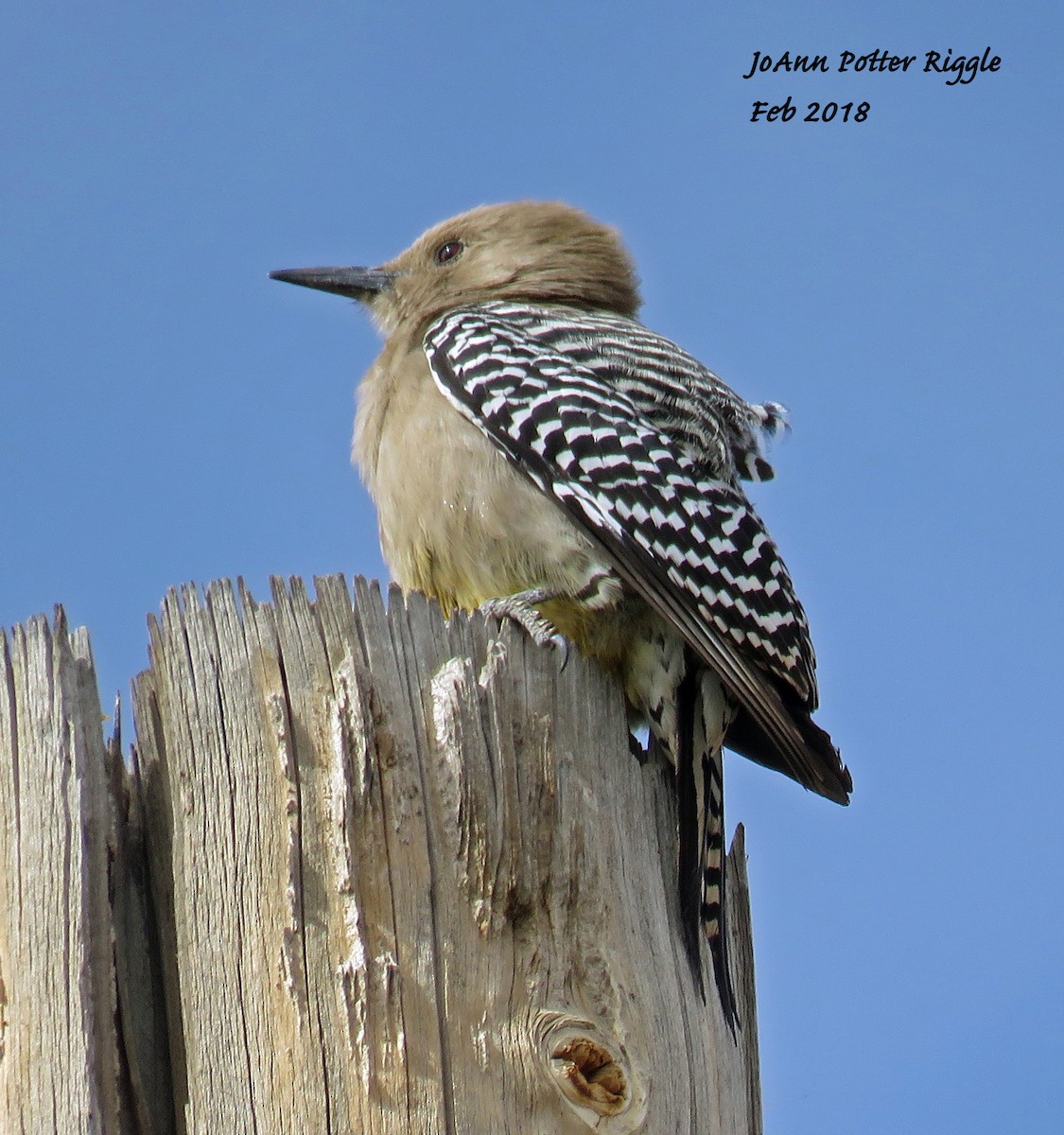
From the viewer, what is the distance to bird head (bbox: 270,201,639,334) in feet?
21.9

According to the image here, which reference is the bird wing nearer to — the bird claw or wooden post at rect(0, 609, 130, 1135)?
the bird claw

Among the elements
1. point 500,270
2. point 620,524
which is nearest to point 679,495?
point 620,524

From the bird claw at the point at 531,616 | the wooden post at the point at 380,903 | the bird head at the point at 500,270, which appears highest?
the bird head at the point at 500,270

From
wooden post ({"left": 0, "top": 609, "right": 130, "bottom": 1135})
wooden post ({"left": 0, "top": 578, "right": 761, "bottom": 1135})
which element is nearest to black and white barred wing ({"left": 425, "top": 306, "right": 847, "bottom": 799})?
wooden post ({"left": 0, "top": 578, "right": 761, "bottom": 1135})

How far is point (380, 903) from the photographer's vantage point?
10.5ft

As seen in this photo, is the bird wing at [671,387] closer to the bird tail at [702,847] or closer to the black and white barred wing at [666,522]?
the black and white barred wing at [666,522]

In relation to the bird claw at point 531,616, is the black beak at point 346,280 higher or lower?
higher

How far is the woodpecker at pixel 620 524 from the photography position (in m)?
4.54

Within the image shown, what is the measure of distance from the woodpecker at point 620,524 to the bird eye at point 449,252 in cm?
86

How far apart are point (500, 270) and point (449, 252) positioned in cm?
33

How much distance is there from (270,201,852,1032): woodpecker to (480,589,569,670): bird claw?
0.01 metres

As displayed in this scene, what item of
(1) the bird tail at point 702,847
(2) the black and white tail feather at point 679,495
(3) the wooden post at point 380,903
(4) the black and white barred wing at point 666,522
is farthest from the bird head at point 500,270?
(3) the wooden post at point 380,903

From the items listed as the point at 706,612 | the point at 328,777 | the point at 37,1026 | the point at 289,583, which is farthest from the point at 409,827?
the point at 706,612

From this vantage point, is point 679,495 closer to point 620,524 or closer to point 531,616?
point 620,524
